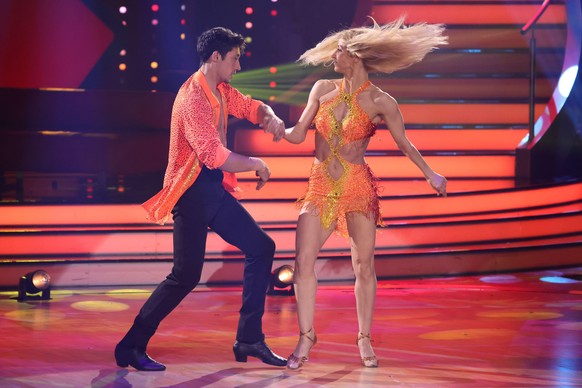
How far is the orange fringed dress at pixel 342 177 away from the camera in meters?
5.09

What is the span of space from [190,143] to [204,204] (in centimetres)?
28

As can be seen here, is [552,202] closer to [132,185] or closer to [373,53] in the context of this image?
[132,185]

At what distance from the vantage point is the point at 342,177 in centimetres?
511

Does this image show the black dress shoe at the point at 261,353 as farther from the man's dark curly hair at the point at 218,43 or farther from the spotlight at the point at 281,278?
the spotlight at the point at 281,278

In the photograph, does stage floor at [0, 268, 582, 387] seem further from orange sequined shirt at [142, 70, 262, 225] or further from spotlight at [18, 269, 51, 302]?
orange sequined shirt at [142, 70, 262, 225]

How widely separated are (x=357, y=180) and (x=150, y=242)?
2.88 metres

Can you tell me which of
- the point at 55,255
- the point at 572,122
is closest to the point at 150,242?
the point at 55,255

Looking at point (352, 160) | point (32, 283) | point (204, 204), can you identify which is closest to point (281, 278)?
point (32, 283)

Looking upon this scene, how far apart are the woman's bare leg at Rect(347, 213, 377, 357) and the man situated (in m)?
0.39

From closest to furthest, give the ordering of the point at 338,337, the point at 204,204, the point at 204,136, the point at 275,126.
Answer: the point at 204,136
the point at 204,204
the point at 275,126
the point at 338,337

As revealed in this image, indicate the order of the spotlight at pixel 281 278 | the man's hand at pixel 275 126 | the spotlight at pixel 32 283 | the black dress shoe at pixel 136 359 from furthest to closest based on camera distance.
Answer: the spotlight at pixel 281 278, the spotlight at pixel 32 283, the man's hand at pixel 275 126, the black dress shoe at pixel 136 359

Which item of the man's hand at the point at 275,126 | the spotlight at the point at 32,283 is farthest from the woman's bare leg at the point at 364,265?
the spotlight at the point at 32,283

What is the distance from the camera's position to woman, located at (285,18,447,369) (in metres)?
5.09

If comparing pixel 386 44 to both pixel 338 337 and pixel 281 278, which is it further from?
pixel 281 278
